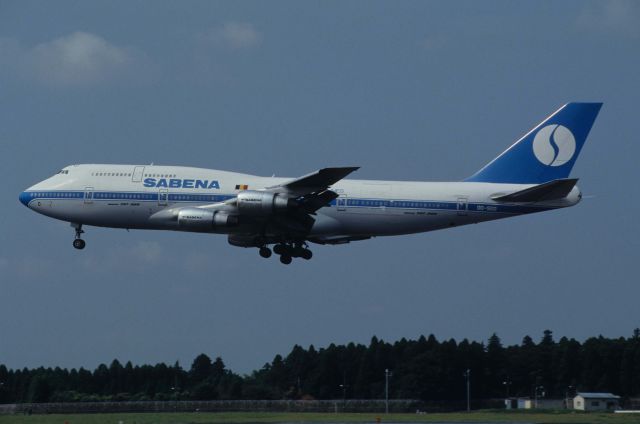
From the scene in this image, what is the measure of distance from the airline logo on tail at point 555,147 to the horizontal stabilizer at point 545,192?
15.7ft

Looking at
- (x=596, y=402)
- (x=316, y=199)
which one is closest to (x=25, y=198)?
(x=316, y=199)

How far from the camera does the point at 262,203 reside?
237 feet

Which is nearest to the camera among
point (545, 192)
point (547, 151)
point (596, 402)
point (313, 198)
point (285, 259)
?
point (545, 192)

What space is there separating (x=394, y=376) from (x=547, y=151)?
3522 cm

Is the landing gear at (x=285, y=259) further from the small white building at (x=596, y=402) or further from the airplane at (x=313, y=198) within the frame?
the small white building at (x=596, y=402)

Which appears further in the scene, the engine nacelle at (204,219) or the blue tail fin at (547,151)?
the blue tail fin at (547,151)

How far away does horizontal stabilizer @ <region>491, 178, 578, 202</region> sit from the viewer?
233 ft

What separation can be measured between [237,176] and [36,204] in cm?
1243

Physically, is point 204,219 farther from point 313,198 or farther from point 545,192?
point 545,192

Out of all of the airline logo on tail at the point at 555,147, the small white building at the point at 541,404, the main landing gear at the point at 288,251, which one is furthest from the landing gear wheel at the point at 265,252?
the small white building at the point at 541,404

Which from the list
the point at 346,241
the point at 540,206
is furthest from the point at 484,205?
the point at 346,241

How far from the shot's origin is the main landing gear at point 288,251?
7781 centimetres

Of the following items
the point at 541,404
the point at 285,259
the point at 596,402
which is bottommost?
the point at 596,402

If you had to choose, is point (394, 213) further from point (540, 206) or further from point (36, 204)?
point (36, 204)
